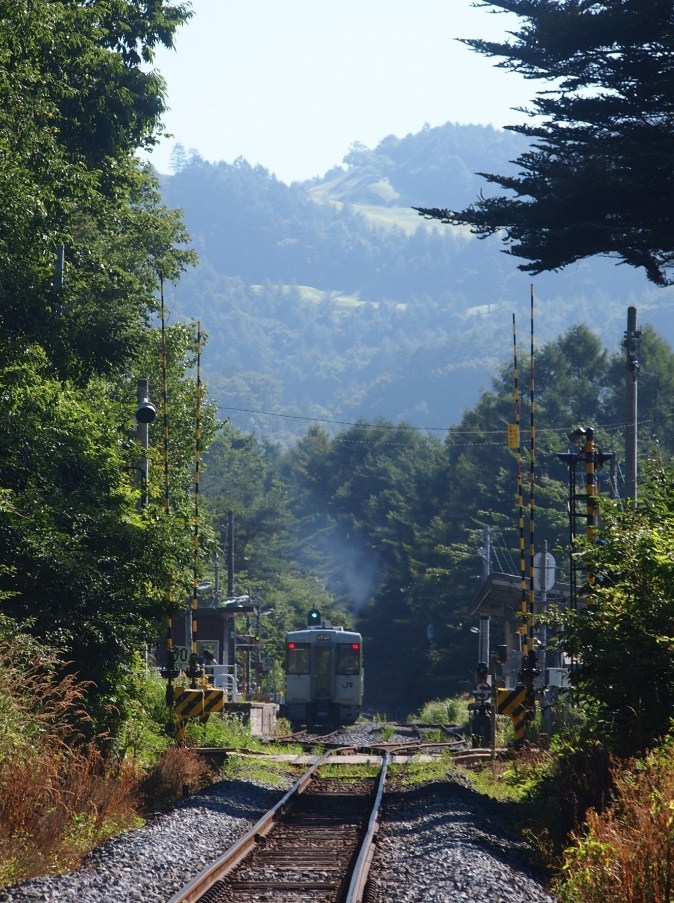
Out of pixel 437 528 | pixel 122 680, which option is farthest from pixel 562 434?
pixel 122 680

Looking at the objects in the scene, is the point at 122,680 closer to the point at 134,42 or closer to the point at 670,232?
the point at 670,232

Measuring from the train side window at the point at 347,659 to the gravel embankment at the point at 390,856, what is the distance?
24287mm

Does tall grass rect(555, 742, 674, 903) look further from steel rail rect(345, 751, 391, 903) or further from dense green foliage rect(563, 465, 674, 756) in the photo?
dense green foliage rect(563, 465, 674, 756)

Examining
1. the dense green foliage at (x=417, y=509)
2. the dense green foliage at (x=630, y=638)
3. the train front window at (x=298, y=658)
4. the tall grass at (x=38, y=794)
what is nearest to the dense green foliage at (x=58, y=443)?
the tall grass at (x=38, y=794)

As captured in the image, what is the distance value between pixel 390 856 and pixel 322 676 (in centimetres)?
2957

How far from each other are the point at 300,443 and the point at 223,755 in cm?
12296

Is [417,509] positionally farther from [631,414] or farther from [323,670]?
[631,414]

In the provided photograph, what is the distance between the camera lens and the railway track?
1036cm

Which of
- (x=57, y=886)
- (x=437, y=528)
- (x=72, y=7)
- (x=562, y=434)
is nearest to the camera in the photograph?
(x=57, y=886)

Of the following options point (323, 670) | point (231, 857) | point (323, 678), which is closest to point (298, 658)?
point (323, 670)

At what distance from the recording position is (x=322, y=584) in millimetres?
126062

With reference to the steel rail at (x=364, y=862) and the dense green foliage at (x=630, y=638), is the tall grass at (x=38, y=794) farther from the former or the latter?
the dense green foliage at (x=630, y=638)

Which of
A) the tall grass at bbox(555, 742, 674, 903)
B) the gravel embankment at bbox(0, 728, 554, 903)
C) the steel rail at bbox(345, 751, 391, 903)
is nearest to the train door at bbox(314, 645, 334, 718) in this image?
the gravel embankment at bbox(0, 728, 554, 903)

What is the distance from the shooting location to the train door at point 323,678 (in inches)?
1644
